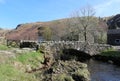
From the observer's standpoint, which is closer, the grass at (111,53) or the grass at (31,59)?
the grass at (31,59)

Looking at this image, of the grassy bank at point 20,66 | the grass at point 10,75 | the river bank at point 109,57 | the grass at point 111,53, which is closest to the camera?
the grass at point 10,75

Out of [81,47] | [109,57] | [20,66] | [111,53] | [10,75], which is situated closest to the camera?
[10,75]

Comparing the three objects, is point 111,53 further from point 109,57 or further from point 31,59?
point 31,59

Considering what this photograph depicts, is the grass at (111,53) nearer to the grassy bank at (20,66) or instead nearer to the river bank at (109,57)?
the river bank at (109,57)

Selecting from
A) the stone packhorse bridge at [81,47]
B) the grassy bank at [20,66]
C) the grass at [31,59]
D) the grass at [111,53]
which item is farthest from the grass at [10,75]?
the grass at [111,53]

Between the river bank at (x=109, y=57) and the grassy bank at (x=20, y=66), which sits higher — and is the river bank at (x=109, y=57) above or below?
below

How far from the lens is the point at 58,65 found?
87.1 ft

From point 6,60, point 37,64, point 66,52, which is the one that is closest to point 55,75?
point 6,60

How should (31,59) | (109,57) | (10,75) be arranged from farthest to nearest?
(109,57)
(31,59)
(10,75)

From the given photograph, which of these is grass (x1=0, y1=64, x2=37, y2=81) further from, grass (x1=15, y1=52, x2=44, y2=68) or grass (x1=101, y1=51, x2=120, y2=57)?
grass (x1=101, y1=51, x2=120, y2=57)

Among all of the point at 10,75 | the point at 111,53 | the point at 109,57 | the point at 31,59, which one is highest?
the point at 31,59

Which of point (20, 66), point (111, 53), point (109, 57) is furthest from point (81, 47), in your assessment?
point (20, 66)

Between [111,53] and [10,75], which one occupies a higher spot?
[10,75]

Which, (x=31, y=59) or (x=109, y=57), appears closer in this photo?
(x=31, y=59)
